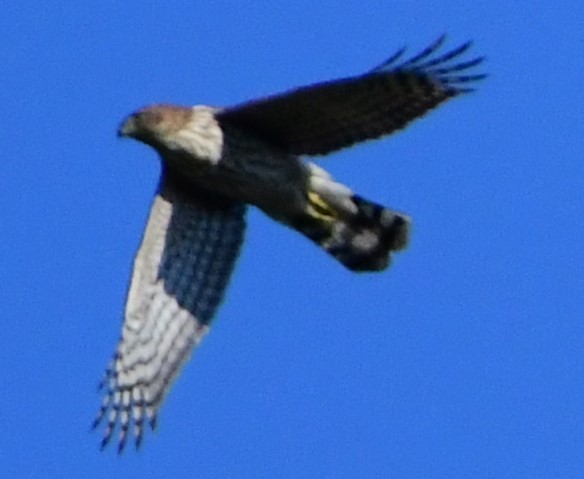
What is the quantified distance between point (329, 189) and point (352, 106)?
0.70 meters

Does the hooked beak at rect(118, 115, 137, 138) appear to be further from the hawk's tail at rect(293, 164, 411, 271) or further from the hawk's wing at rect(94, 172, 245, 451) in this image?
the hawk's tail at rect(293, 164, 411, 271)

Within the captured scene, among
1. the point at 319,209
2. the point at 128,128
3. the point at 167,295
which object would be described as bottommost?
the point at 167,295

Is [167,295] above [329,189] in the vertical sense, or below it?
below

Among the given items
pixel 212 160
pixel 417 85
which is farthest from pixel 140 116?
pixel 417 85

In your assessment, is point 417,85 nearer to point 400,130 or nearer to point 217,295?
point 400,130

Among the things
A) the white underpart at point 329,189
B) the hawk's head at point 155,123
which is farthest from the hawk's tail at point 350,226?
the hawk's head at point 155,123

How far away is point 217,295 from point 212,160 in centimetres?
111

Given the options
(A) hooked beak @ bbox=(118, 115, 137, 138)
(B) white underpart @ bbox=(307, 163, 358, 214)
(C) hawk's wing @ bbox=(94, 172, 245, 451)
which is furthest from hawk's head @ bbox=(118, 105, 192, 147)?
(B) white underpart @ bbox=(307, 163, 358, 214)

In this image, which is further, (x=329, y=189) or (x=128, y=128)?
(x=329, y=189)

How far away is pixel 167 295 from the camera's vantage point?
1883 cm

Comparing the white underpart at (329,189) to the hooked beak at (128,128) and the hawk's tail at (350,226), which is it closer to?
the hawk's tail at (350,226)

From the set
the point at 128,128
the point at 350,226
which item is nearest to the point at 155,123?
the point at 128,128

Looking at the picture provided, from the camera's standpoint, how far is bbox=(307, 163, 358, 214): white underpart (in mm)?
18547

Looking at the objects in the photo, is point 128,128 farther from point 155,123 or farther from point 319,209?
point 319,209
